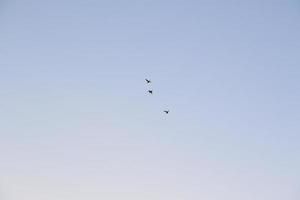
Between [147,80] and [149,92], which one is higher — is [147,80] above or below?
above

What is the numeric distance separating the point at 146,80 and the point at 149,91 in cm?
453

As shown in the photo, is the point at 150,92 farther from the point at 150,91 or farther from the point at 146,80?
the point at 146,80

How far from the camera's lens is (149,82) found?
72062mm

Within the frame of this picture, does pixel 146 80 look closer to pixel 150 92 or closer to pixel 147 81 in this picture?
pixel 147 81

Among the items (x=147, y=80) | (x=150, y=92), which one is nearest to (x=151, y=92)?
(x=150, y=92)

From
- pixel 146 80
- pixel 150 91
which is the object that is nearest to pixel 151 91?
pixel 150 91

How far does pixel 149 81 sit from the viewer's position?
237 ft

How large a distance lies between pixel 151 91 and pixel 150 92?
0.81 metres

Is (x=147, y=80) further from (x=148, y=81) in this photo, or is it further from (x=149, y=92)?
(x=149, y=92)

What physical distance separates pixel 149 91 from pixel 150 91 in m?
0.44

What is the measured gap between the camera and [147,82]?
7144cm

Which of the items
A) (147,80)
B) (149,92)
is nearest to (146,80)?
(147,80)

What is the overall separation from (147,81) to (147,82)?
530 mm

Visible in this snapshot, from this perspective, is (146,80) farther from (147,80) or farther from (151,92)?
(151,92)
